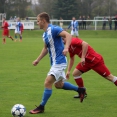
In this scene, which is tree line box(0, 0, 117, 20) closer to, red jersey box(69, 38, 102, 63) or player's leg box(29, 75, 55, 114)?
red jersey box(69, 38, 102, 63)

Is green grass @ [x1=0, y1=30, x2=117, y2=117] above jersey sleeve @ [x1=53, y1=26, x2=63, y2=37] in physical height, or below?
below

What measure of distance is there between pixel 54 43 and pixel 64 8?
5497cm

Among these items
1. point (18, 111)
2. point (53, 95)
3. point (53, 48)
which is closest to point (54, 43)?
point (53, 48)

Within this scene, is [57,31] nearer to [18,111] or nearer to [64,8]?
[18,111]

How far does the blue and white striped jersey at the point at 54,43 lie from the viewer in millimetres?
7227

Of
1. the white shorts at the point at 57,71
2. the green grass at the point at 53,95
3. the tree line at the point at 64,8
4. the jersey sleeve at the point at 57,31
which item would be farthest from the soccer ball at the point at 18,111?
the tree line at the point at 64,8

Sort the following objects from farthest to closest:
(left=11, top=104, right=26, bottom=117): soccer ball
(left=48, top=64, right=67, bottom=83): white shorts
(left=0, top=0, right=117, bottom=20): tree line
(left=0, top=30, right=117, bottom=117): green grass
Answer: (left=0, top=0, right=117, bottom=20): tree line < (left=0, top=30, right=117, bottom=117): green grass < (left=48, top=64, right=67, bottom=83): white shorts < (left=11, top=104, right=26, bottom=117): soccer ball

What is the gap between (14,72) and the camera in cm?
1319

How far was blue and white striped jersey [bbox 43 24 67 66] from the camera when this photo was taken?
285 inches

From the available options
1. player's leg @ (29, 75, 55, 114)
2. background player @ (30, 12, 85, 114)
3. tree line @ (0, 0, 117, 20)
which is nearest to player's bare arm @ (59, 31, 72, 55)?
background player @ (30, 12, 85, 114)

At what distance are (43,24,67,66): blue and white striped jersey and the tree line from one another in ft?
179

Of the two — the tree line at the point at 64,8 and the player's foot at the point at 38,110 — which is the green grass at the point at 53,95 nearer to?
the player's foot at the point at 38,110

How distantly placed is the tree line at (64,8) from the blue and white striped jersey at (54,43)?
54575 millimetres

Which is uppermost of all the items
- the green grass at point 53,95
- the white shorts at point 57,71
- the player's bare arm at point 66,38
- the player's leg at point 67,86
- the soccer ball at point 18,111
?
the player's bare arm at point 66,38
